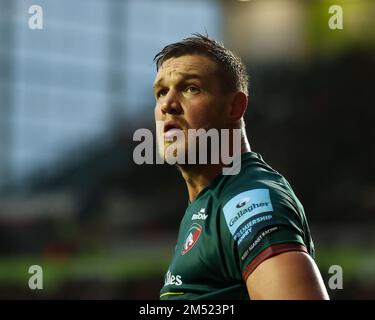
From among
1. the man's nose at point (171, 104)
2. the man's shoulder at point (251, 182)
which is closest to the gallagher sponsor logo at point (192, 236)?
the man's shoulder at point (251, 182)

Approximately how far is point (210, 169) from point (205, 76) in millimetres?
425

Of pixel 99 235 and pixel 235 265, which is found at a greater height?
pixel 235 265

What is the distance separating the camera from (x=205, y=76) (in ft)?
11.0

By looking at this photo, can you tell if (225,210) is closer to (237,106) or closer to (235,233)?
(235,233)

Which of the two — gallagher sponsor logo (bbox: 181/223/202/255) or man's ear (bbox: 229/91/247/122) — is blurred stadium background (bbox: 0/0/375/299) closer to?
man's ear (bbox: 229/91/247/122)

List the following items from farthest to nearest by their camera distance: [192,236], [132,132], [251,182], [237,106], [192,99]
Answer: [132,132]
[237,106]
[192,99]
[192,236]
[251,182]

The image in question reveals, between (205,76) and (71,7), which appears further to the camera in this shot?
(71,7)

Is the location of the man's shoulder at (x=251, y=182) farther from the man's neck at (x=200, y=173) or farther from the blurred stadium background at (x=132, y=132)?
the blurred stadium background at (x=132, y=132)

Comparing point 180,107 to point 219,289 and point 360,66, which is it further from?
point 360,66

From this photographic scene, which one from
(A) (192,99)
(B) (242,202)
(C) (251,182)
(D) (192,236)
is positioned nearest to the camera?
(B) (242,202)

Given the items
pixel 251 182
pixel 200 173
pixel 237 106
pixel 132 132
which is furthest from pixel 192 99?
pixel 132 132

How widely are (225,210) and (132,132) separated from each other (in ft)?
95.1

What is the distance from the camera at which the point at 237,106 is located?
3.44 meters

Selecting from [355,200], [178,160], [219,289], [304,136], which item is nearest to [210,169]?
[178,160]
